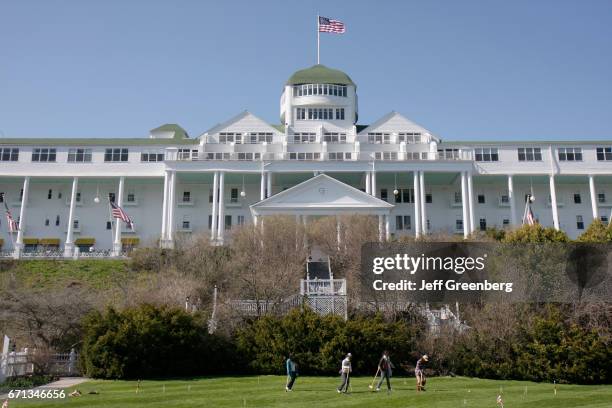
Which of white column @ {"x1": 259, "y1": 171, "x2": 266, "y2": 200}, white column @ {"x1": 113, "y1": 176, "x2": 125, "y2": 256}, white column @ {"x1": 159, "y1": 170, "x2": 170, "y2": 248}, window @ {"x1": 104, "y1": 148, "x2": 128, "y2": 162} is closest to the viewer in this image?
white column @ {"x1": 113, "y1": 176, "x2": 125, "y2": 256}

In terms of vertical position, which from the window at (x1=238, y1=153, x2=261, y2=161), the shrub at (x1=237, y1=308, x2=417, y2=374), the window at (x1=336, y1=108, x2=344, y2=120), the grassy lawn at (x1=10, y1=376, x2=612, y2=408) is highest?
the window at (x1=336, y1=108, x2=344, y2=120)

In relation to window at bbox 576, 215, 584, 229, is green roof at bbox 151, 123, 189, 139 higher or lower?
higher

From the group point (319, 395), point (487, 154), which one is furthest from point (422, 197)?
point (319, 395)

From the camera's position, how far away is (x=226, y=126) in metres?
67.7

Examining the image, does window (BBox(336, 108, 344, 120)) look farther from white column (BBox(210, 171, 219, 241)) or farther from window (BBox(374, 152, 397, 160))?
white column (BBox(210, 171, 219, 241))

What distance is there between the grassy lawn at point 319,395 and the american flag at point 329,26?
47561 mm

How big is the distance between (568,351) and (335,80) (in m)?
50.1

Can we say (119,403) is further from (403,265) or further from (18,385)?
(403,265)

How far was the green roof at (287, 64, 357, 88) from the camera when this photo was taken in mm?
71125

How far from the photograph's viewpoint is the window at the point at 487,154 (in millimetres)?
65500

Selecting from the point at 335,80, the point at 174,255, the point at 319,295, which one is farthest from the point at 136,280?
the point at 335,80

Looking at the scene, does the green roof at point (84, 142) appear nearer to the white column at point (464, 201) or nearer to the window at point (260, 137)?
the window at point (260, 137)

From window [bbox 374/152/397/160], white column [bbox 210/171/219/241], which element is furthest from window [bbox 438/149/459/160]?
white column [bbox 210/171/219/241]

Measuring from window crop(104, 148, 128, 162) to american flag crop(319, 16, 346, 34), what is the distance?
2481 centimetres
